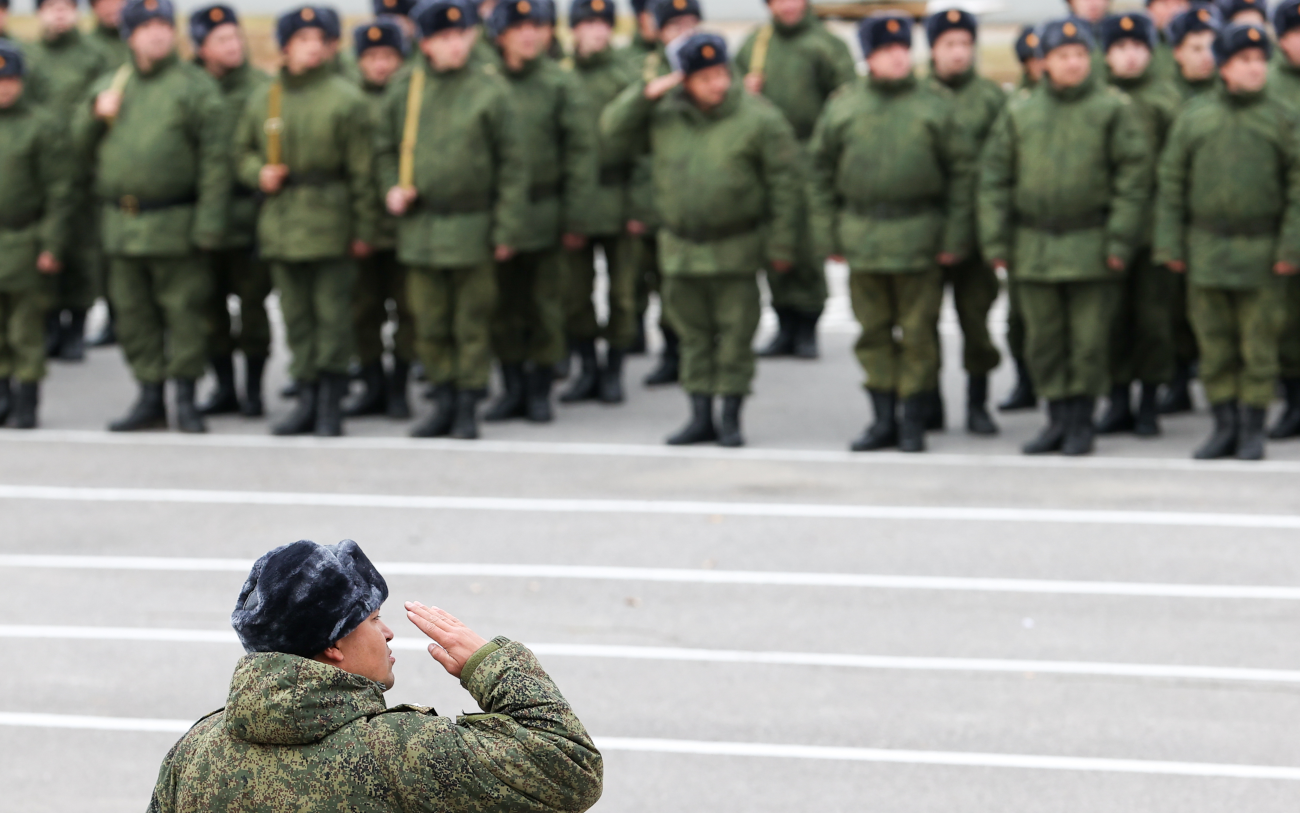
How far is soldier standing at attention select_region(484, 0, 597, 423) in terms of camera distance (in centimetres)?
1150

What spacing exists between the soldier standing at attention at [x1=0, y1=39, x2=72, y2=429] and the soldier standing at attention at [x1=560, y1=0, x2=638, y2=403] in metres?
2.97

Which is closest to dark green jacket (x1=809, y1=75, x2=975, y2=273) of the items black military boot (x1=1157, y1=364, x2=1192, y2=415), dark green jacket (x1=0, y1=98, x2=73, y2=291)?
black military boot (x1=1157, y1=364, x2=1192, y2=415)

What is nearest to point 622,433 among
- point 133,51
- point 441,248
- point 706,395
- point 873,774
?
point 706,395

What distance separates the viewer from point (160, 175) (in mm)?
11109

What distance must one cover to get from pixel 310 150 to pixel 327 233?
0.45 meters

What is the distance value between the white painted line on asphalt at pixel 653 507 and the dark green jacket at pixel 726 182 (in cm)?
158

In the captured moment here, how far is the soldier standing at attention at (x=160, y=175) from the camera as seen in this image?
11.1 m

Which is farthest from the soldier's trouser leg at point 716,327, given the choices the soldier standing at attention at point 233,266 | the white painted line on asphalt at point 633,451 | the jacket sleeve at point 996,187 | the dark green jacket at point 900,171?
the soldier standing at attention at point 233,266

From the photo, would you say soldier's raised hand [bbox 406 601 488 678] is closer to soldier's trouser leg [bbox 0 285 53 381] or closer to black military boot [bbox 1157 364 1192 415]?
soldier's trouser leg [bbox 0 285 53 381]

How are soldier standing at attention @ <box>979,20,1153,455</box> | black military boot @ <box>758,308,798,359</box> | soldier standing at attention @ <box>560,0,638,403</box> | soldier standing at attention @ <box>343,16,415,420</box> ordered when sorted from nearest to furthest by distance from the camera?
1. soldier standing at attention @ <box>979,20,1153,455</box>
2. soldier standing at attention @ <box>343,16,415,420</box>
3. soldier standing at attention @ <box>560,0,638,403</box>
4. black military boot @ <box>758,308,798,359</box>

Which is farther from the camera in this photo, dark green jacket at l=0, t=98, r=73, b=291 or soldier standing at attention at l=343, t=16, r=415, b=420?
soldier standing at attention at l=343, t=16, r=415, b=420

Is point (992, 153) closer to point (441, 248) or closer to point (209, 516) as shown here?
point (441, 248)

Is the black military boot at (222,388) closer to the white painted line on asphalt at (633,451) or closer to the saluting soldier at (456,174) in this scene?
the white painted line on asphalt at (633,451)

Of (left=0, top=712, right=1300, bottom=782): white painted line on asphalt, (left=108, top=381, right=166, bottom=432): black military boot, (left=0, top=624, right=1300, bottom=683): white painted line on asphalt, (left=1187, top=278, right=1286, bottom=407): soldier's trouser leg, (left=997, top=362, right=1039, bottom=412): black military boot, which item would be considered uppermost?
(left=1187, top=278, right=1286, bottom=407): soldier's trouser leg
